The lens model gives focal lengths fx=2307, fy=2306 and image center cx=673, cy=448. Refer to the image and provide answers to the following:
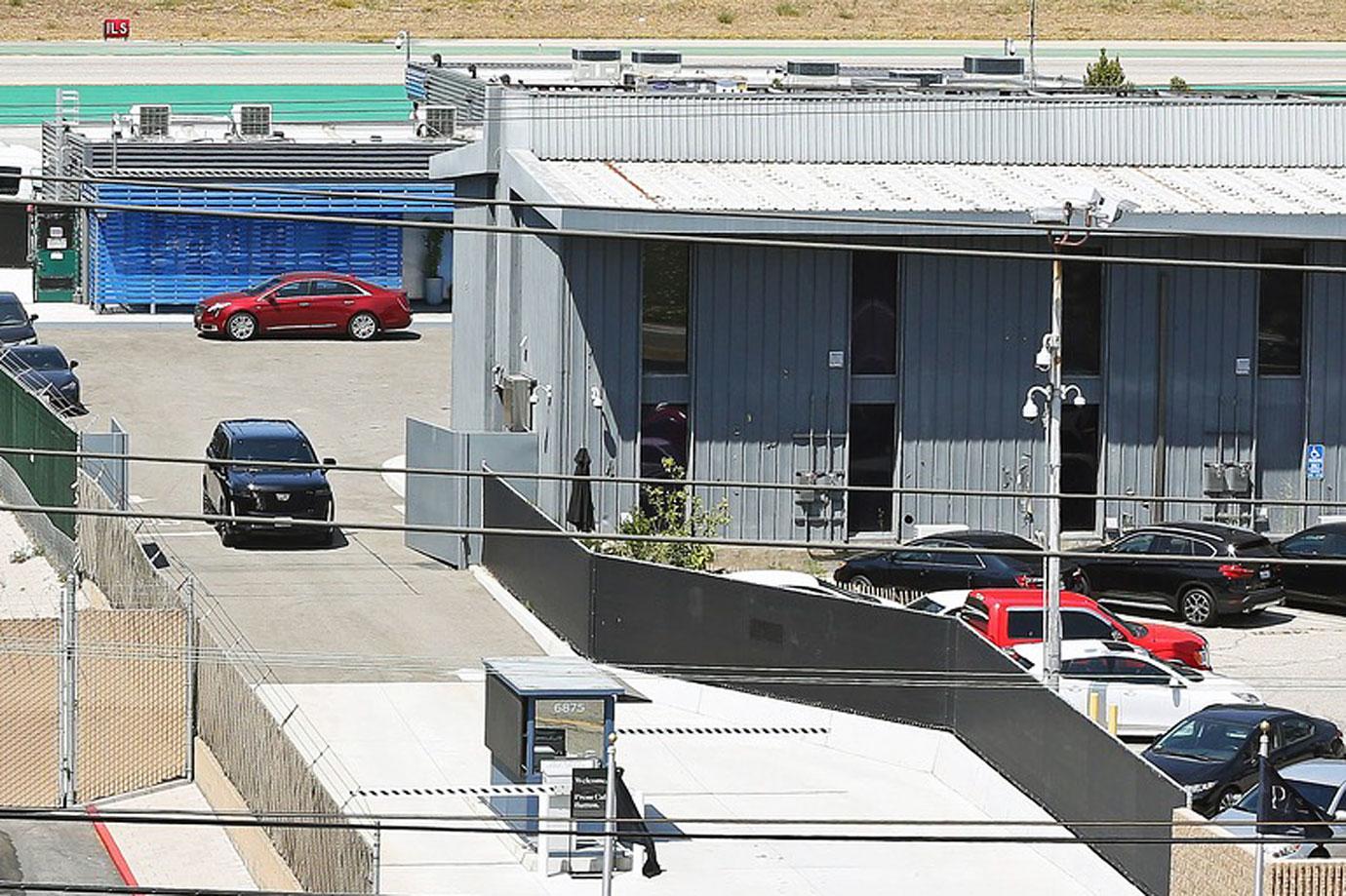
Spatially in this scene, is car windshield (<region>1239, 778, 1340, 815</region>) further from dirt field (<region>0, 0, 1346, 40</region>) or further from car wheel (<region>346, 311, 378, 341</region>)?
dirt field (<region>0, 0, 1346, 40</region>)

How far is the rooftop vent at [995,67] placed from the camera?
46.4m

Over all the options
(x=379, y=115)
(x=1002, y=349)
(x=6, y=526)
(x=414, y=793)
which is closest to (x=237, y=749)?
(x=414, y=793)

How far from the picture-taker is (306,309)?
46469mm

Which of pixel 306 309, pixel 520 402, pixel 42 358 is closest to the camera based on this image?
pixel 520 402

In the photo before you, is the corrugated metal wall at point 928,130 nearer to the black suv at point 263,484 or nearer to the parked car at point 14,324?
the black suv at point 263,484

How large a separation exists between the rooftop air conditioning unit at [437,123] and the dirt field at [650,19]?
25660 mm

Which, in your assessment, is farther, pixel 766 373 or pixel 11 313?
pixel 11 313

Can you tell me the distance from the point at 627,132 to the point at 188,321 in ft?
59.0

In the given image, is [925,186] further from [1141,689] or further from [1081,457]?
[1141,689]

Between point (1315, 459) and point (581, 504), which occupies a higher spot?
point (1315, 459)

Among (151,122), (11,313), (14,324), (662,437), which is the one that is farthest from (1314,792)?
(151,122)

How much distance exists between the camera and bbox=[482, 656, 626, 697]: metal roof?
19.7 m

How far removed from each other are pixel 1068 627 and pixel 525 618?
691cm

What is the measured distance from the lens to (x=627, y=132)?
35031 millimetres
